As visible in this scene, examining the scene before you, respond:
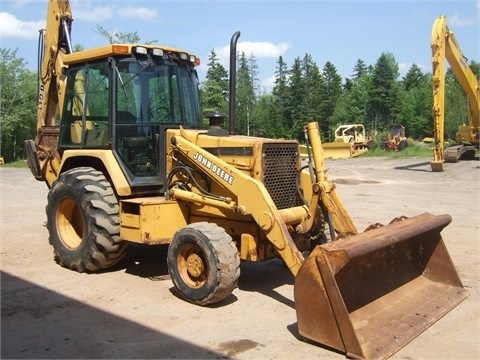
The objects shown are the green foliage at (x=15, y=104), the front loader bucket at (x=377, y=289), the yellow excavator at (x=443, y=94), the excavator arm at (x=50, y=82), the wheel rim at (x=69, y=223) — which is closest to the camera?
the front loader bucket at (x=377, y=289)

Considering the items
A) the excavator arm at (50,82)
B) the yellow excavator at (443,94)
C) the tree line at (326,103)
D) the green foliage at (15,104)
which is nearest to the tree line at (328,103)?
the tree line at (326,103)

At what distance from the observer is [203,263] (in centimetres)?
524

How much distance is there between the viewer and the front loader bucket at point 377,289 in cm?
411

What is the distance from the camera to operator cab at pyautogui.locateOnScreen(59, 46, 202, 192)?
6293mm

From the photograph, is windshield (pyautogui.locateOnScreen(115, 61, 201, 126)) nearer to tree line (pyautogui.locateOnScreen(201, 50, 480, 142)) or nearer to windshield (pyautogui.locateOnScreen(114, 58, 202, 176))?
windshield (pyautogui.locateOnScreen(114, 58, 202, 176))

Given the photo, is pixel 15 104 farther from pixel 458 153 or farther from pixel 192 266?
pixel 192 266

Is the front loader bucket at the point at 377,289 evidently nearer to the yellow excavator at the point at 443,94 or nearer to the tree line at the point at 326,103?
the yellow excavator at the point at 443,94

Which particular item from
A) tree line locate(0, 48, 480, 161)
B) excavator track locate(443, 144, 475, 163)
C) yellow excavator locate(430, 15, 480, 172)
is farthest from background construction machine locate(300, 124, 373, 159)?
tree line locate(0, 48, 480, 161)

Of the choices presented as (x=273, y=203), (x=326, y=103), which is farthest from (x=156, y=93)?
(x=326, y=103)

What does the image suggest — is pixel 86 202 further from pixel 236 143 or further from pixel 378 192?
pixel 378 192

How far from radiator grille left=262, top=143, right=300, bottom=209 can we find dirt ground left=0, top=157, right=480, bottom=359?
40.3 inches

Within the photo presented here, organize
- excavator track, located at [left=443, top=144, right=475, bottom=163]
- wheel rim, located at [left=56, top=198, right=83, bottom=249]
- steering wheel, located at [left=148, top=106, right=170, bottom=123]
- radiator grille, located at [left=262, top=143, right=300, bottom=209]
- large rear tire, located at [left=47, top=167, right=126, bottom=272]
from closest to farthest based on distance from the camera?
radiator grille, located at [left=262, top=143, right=300, bottom=209] → large rear tire, located at [left=47, top=167, right=126, bottom=272] → steering wheel, located at [left=148, top=106, right=170, bottom=123] → wheel rim, located at [left=56, top=198, right=83, bottom=249] → excavator track, located at [left=443, top=144, right=475, bottom=163]

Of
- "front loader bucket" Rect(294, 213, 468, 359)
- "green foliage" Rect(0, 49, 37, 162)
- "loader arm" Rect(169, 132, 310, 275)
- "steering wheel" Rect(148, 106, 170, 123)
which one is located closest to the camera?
"front loader bucket" Rect(294, 213, 468, 359)

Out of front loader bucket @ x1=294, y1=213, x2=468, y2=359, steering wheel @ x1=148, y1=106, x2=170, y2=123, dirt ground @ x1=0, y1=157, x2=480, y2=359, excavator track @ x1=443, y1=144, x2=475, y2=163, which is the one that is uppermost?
steering wheel @ x1=148, y1=106, x2=170, y2=123
